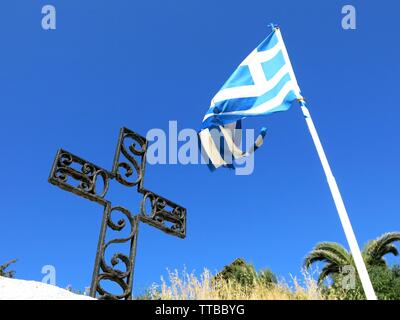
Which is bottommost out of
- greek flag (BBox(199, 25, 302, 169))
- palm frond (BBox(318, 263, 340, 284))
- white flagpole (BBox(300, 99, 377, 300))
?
white flagpole (BBox(300, 99, 377, 300))

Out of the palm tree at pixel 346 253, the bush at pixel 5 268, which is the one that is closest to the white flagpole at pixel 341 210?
the bush at pixel 5 268

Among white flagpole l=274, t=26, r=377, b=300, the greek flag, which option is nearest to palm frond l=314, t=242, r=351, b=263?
the greek flag

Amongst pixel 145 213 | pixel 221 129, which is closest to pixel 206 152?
pixel 221 129

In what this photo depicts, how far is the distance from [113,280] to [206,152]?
3055mm

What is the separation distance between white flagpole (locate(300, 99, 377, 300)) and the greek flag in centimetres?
52

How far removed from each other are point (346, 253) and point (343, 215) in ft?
37.0

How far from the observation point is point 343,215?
5.85 metres

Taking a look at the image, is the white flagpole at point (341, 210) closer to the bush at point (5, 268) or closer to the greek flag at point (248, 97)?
the greek flag at point (248, 97)

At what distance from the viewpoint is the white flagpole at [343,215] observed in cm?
522

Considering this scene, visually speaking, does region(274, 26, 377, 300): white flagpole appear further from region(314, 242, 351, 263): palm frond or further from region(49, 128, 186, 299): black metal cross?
region(314, 242, 351, 263): palm frond

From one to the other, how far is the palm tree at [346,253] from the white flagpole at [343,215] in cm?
1032

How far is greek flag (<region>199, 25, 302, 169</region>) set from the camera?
7.34 m

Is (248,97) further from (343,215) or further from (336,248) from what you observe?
(336,248)
